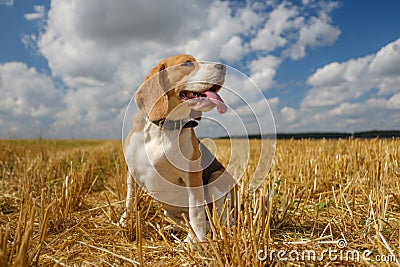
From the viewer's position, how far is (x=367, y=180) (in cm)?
459

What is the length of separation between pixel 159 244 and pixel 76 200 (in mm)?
1848

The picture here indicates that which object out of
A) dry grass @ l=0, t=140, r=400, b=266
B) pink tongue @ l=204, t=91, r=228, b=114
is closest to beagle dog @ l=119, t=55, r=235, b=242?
pink tongue @ l=204, t=91, r=228, b=114

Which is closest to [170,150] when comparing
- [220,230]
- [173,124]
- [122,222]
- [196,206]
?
[173,124]

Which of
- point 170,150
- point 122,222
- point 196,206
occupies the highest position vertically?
point 170,150

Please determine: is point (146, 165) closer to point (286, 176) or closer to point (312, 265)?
point (312, 265)

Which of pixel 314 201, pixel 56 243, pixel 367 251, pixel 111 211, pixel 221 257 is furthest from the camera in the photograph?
pixel 314 201

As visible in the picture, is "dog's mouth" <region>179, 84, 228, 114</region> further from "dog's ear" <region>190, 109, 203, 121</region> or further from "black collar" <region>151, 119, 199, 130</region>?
"black collar" <region>151, 119, 199, 130</region>

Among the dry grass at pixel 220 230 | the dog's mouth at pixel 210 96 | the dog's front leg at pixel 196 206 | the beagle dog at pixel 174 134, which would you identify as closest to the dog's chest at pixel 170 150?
the beagle dog at pixel 174 134

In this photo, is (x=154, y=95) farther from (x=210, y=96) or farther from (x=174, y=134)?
(x=210, y=96)

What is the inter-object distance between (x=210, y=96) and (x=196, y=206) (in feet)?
3.92

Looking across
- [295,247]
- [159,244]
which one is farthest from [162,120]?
[295,247]

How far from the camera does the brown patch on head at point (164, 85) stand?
346cm

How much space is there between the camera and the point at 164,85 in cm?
A: 360

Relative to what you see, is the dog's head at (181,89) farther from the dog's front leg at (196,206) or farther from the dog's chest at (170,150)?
the dog's front leg at (196,206)
